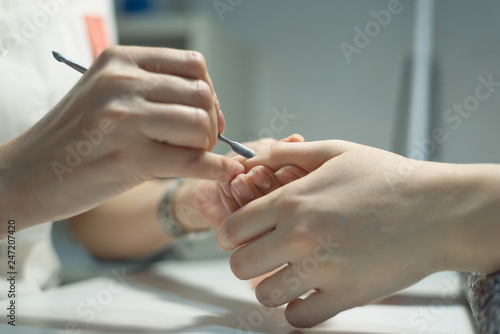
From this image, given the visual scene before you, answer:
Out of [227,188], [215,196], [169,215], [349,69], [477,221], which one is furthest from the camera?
[349,69]

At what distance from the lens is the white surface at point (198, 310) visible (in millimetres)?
453

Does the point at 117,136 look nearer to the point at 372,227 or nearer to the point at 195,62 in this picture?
the point at 195,62

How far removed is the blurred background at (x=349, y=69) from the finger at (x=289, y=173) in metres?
0.48

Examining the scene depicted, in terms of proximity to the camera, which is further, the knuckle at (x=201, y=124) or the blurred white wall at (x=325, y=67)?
the blurred white wall at (x=325, y=67)

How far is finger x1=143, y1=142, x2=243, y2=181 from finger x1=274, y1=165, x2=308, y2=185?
0.28 feet

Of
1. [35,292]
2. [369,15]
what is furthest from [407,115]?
[35,292]

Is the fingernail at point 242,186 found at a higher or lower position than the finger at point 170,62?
lower

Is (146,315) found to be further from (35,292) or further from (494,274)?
(494,274)

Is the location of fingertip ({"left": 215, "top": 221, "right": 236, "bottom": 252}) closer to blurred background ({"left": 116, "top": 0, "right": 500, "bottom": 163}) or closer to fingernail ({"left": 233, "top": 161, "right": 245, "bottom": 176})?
fingernail ({"left": 233, "top": 161, "right": 245, "bottom": 176})

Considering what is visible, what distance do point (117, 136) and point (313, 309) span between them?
0.26 metres

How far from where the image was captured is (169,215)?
31.3 inches

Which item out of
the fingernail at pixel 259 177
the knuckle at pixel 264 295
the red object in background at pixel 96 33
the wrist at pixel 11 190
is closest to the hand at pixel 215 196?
the fingernail at pixel 259 177

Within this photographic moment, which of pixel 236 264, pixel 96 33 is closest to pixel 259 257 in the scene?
pixel 236 264

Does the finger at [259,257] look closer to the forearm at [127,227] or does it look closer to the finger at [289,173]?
the finger at [289,173]
